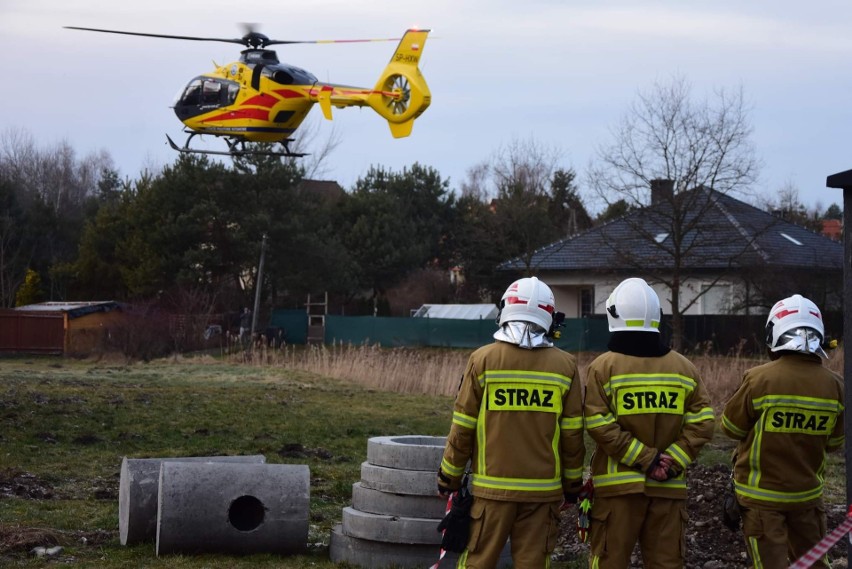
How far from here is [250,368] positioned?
31891 mm

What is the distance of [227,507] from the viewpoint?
876 cm

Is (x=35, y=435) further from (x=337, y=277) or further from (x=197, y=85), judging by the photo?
(x=337, y=277)

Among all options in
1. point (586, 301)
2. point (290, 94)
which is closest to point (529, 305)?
point (290, 94)

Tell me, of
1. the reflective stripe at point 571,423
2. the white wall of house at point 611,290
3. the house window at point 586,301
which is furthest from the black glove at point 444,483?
the house window at point 586,301

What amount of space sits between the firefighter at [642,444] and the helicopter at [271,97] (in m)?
19.2

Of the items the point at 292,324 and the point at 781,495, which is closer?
the point at 781,495

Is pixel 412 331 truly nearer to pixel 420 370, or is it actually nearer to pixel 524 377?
pixel 420 370

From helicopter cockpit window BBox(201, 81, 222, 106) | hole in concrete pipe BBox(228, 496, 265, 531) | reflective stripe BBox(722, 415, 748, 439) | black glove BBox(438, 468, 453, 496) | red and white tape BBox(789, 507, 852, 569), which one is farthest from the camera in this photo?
helicopter cockpit window BBox(201, 81, 222, 106)

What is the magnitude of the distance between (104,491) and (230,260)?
42938mm

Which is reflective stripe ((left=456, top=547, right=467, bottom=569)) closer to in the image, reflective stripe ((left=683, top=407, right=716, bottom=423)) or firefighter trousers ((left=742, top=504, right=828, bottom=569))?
reflective stripe ((left=683, top=407, right=716, bottom=423))

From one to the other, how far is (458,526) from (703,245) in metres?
32.9

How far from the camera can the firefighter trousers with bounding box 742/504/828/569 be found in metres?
6.79

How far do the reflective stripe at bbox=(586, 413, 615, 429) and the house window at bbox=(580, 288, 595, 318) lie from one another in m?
46.0

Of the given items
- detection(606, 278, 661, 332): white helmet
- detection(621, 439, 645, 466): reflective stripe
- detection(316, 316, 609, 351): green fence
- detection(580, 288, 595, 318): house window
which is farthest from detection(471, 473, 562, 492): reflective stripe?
detection(580, 288, 595, 318): house window
